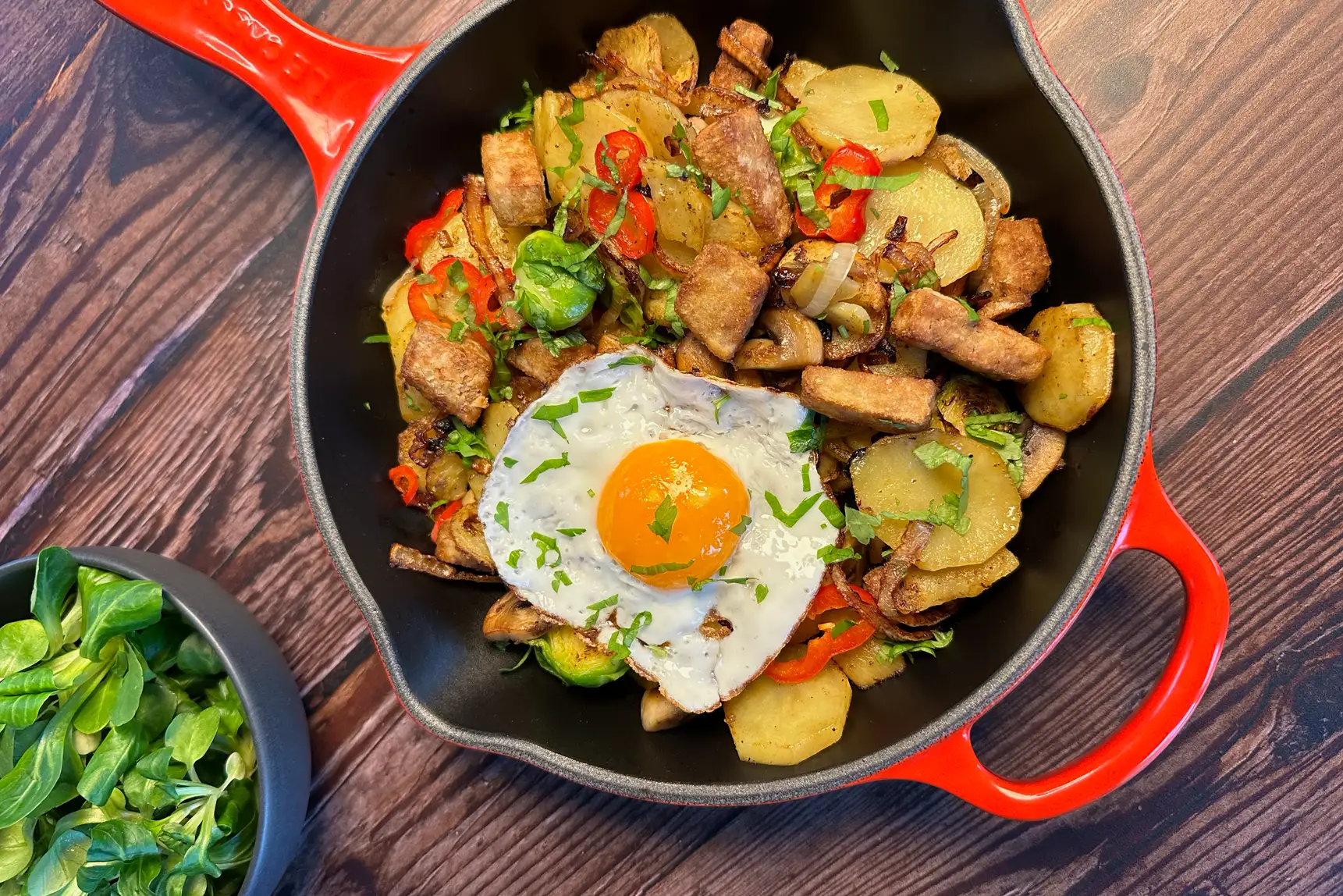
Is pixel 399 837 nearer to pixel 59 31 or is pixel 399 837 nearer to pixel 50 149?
pixel 50 149

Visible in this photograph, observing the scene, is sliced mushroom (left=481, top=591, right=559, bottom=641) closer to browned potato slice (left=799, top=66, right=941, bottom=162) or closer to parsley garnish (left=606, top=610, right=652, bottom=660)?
parsley garnish (left=606, top=610, right=652, bottom=660)

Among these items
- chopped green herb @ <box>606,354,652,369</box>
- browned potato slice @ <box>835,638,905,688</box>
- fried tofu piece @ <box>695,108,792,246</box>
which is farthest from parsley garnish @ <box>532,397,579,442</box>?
browned potato slice @ <box>835,638,905,688</box>

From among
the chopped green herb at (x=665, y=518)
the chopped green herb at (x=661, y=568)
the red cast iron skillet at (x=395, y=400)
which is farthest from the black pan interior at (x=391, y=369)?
the chopped green herb at (x=665, y=518)

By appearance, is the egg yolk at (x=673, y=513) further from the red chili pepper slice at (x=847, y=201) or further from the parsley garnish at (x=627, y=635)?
the red chili pepper slice at (x=847, y=201)

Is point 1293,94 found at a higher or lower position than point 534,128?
higher

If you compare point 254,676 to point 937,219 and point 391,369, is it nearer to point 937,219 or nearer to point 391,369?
point 391,369

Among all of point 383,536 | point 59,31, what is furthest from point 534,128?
point 59,31
